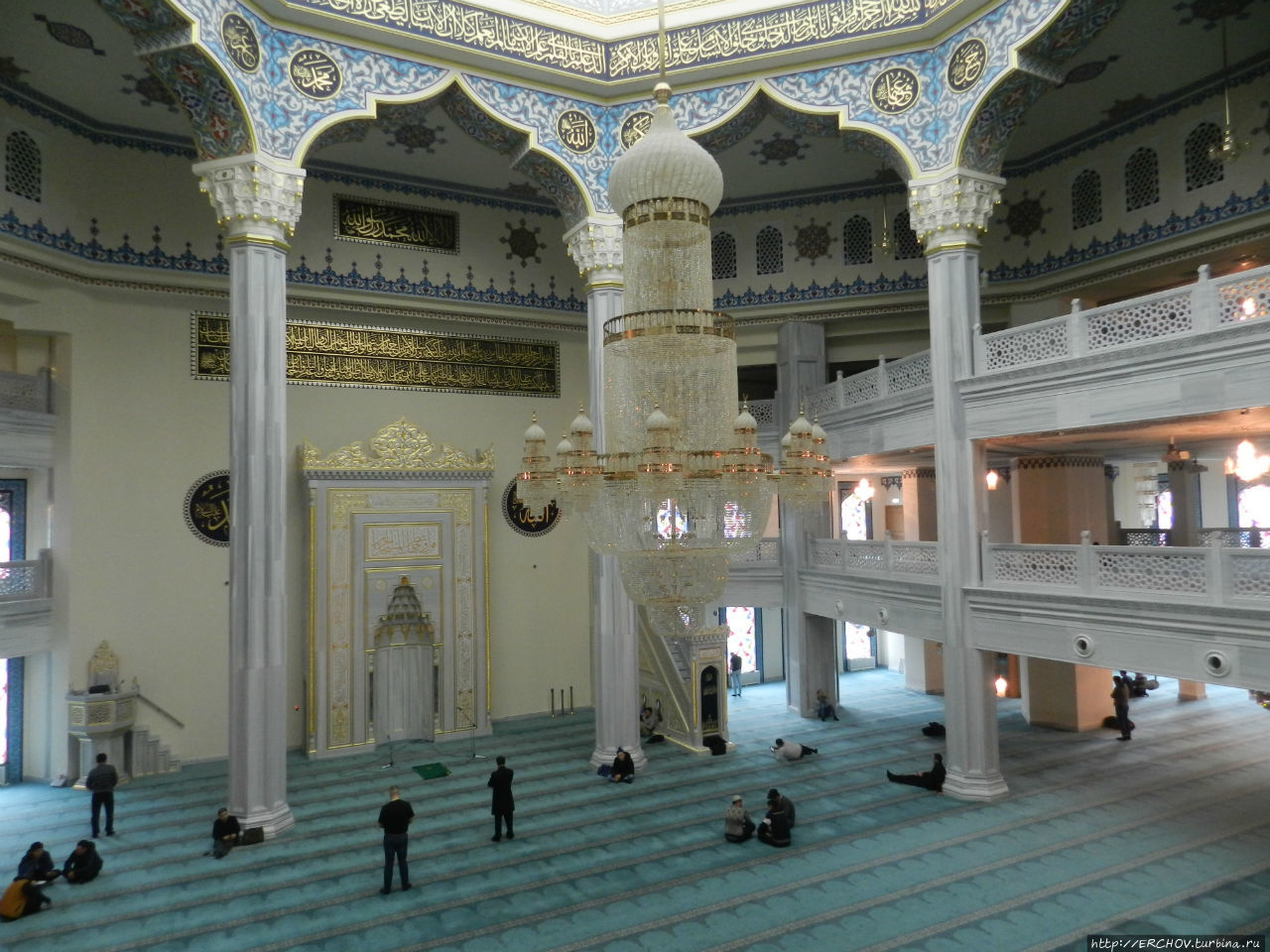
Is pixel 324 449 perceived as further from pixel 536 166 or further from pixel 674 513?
pixel 674 513

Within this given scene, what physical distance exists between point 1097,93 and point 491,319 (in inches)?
256

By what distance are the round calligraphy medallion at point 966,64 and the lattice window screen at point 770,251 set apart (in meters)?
3.33

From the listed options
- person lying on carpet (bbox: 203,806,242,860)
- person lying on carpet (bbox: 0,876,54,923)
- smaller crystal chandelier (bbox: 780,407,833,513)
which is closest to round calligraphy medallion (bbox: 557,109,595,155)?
smaller crystal chandelier (bbox: 780,407,833,513)

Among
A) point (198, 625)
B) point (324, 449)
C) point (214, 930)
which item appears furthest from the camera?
point (324, 449)

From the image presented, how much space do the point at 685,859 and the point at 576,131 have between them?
626cm

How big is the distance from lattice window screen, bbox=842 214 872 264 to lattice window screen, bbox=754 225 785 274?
75 centimetres

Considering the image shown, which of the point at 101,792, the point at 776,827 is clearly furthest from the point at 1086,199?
the point at 101,792

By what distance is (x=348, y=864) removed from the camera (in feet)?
19.5

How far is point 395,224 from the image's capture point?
31.5 ft

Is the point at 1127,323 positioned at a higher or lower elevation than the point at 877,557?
higher

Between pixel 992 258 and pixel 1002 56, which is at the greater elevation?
pixel 1002 56

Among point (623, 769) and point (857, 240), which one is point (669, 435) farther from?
point (857, 240)

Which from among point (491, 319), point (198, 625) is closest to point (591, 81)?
point (491, 319)

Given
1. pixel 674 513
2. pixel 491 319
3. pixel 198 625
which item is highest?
pixel 491 319
